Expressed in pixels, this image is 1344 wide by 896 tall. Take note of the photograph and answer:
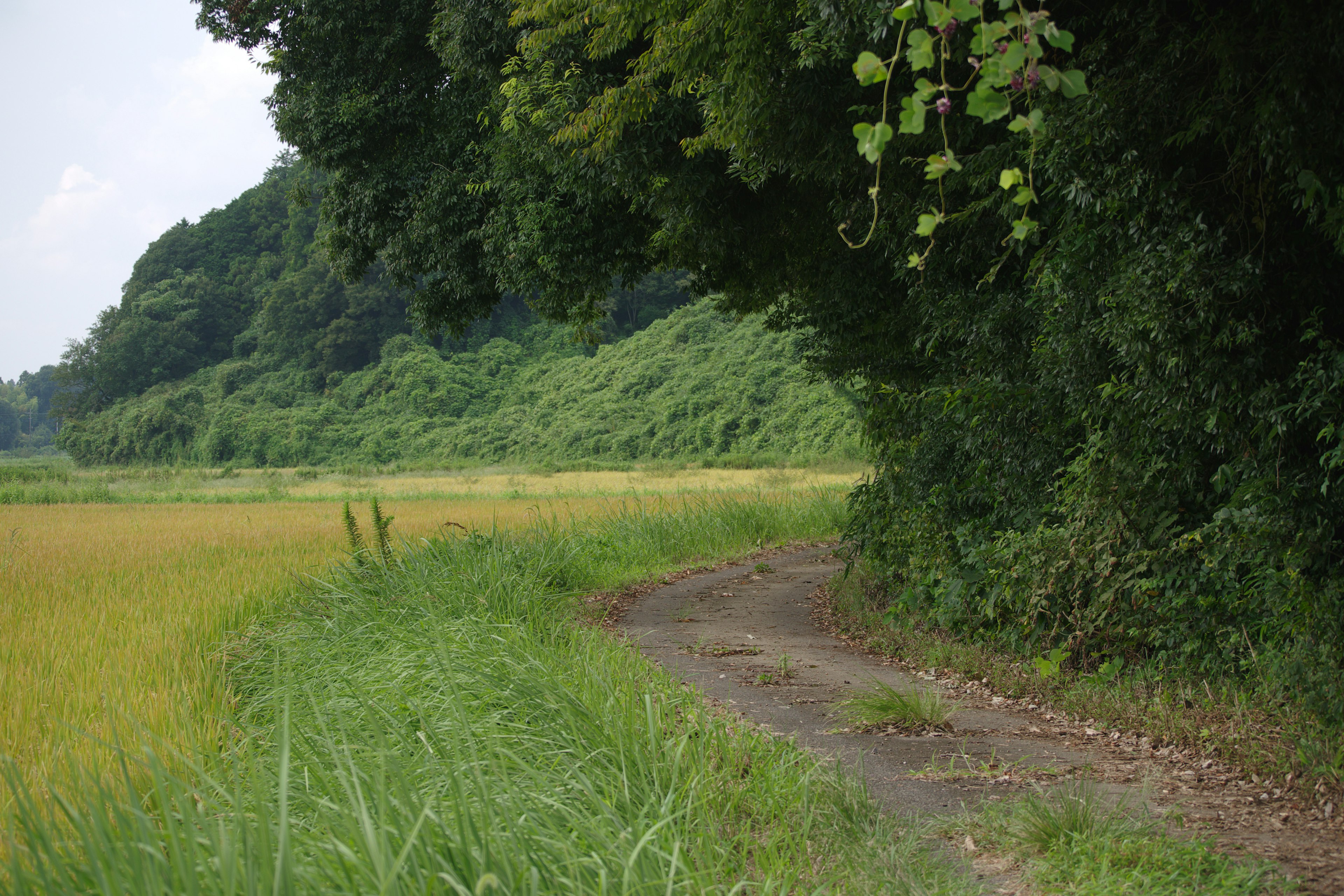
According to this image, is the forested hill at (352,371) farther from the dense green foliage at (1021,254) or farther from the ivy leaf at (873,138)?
the ivy leaf at (873,138)

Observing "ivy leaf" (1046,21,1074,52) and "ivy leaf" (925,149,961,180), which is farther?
"ivy leaf" (925,149,961,180)

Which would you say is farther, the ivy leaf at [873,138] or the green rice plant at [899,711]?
the green rice plant at [899,711]

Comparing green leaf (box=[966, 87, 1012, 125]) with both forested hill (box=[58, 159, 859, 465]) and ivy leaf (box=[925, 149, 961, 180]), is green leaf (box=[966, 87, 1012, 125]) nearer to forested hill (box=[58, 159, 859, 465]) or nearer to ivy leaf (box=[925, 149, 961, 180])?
ivy leaf (box=[925, 149, 961, 180])

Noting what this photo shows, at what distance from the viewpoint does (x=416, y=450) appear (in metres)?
57.1

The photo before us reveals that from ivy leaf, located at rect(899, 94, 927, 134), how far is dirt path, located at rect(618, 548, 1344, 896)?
2729 mm

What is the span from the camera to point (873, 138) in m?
1.70

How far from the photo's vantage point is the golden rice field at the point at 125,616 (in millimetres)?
4457

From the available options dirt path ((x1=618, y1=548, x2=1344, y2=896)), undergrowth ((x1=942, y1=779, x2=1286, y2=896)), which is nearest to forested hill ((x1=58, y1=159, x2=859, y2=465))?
dirt path ((x1=618, y1=548, x2=1344, y2=896))

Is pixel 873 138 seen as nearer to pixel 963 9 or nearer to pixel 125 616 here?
pixel 963 9

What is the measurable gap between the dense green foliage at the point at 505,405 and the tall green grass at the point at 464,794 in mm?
37805

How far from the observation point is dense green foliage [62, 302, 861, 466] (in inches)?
1868

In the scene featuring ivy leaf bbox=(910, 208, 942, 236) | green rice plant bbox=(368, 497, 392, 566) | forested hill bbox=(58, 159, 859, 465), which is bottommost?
green rice plant bbox=(368, 497, 392, 566)

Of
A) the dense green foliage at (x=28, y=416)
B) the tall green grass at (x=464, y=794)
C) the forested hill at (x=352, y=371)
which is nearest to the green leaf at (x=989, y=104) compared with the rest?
the tall green grass at (x=464, y=794)

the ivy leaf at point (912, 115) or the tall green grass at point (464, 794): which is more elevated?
the ivy leaf at point (912, 115)
